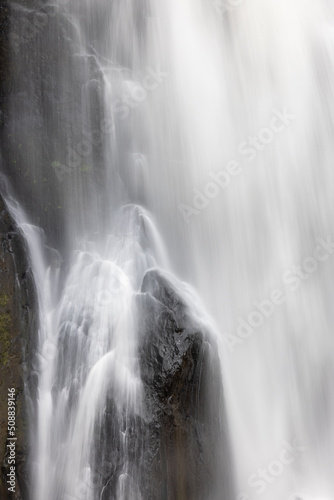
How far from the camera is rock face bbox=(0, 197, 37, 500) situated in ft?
22.4

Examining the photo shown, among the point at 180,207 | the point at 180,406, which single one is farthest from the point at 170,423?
the point at 180,207

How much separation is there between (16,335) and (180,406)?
296 centimetres

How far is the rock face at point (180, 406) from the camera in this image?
6605mm

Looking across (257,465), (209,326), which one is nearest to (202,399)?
(209,326)

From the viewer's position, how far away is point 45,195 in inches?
352

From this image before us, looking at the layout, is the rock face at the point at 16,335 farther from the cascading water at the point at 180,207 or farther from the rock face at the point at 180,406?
the rock face at the point at 180,406

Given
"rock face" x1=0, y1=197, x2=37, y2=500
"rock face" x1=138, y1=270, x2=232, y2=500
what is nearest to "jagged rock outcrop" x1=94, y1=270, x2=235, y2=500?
"rock face" x1=138, y1=270, x2=232, y2=500

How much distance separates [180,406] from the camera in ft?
22.7

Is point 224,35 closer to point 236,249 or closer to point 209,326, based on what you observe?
point 236,249

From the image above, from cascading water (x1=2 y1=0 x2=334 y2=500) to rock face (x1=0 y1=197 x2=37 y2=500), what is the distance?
0.23 metres

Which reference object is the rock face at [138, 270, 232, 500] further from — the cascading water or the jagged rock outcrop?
the cascading water

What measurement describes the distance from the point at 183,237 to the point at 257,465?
497 cm

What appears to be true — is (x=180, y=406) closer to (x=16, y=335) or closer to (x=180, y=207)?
(x=16, y=335)

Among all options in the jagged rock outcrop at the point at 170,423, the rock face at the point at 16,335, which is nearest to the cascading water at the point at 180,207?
the jagged rock outcrop at the point at 170,423
